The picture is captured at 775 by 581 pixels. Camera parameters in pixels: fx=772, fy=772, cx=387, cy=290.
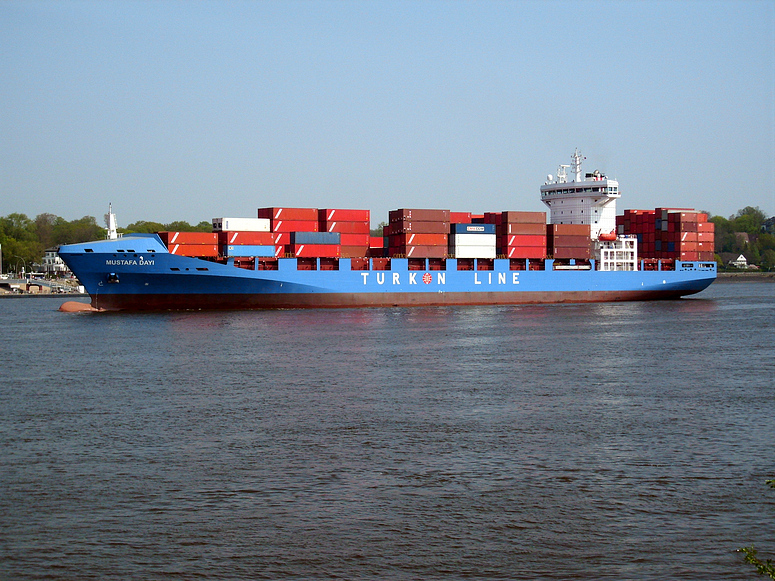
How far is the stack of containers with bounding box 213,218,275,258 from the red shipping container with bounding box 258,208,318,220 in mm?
731

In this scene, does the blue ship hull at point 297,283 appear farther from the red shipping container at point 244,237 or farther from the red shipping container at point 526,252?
the red shipping container at point 244,237

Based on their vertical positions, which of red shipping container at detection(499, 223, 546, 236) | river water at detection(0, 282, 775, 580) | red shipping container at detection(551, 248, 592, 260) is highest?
red shipping container at detection(499, 223, 546, 236)

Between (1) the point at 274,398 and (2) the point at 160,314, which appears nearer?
(1) the point at 274,398

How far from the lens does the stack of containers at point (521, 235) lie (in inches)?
2318

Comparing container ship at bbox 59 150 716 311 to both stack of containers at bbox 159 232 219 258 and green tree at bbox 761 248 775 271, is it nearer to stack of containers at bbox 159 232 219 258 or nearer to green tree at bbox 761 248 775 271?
stack of containers at bbox 159 232 219 258

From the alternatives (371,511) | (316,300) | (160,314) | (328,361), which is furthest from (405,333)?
(371,511)

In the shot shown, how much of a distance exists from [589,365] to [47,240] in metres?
143

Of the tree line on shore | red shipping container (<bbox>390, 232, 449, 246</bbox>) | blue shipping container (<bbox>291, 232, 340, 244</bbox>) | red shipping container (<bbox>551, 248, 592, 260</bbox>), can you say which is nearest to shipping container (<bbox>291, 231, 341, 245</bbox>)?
blue shipping container (<bbox>291, 232, 340, 244</bbox>)

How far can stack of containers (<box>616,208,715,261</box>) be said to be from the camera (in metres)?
66.3

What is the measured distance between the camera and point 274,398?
70.0 ft

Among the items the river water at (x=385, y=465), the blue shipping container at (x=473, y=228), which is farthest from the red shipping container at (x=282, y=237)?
the river water at (x=385, y=465)

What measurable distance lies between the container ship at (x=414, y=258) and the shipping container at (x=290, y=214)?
0.10 m

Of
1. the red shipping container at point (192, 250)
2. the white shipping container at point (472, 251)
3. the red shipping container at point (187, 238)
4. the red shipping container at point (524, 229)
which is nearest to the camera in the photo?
the red shipping container at point (192, 250)

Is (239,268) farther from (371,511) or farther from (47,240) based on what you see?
(47,240)
